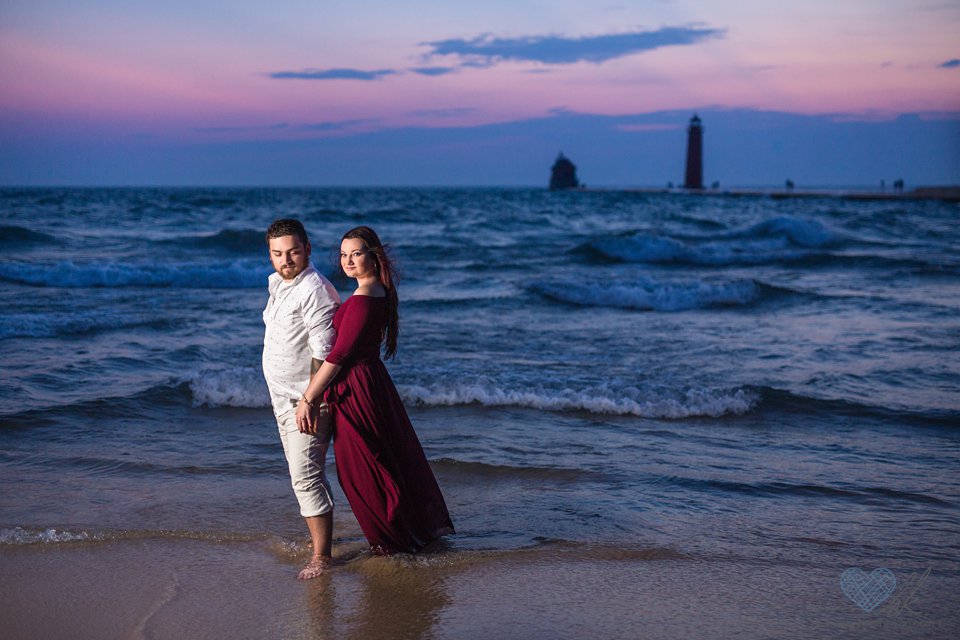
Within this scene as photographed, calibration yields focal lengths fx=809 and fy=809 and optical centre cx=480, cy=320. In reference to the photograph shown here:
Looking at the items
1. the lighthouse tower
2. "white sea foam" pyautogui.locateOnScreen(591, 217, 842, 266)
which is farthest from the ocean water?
the lighthouse tower

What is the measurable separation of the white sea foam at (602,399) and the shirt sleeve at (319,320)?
12.6ft

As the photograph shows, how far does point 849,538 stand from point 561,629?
202 cm

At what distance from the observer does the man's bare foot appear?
3.76m

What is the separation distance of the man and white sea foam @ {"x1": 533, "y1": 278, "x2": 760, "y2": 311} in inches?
450

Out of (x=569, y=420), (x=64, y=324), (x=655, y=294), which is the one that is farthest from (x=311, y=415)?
(x=655, y=294)

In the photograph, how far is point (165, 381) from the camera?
26.1ft

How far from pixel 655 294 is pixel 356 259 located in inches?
488

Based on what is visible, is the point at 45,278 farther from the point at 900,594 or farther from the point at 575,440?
the point at 900,594

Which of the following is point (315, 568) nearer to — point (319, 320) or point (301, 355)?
point (301, 355)

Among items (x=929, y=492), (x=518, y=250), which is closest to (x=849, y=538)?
(x=929, y=492)

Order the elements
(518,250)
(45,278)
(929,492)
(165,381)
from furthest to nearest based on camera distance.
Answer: (518,250), (45,278), (165,381), (929,492)

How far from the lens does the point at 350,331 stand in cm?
363

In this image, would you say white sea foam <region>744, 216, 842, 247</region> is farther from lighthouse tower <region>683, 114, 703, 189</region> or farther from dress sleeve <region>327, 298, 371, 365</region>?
lighthouse tower <region>683, 114, 703, 189</region>

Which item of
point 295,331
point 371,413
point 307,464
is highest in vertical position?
point 295,331
